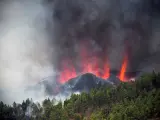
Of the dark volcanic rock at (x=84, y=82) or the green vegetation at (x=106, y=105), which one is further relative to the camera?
the dark volcanic rock at (x=84, y=82)

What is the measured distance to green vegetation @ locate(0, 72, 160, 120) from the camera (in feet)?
237

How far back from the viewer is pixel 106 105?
84.8 m

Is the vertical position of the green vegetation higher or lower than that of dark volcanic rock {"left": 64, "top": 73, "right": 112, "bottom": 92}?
lower

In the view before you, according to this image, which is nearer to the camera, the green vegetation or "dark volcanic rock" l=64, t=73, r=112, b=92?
the green vegetation

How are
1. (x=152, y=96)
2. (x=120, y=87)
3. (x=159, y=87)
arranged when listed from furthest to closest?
(x=120, y=87)
(x=159, y=87)
(x=152, y=96)

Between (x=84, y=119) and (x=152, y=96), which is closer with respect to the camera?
(x=152, y=96)

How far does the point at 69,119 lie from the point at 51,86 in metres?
96.8

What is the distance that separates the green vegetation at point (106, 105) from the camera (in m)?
72.4

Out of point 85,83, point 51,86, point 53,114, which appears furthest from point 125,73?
point 53,114

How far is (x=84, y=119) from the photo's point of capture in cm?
7912

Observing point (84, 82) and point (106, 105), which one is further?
point (84, 82)

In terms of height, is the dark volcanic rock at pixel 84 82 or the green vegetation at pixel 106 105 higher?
the dark volcanic rock at pixel 84 82

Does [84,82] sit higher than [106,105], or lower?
higher

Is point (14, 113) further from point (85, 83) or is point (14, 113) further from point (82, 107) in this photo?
point (85, 83)
